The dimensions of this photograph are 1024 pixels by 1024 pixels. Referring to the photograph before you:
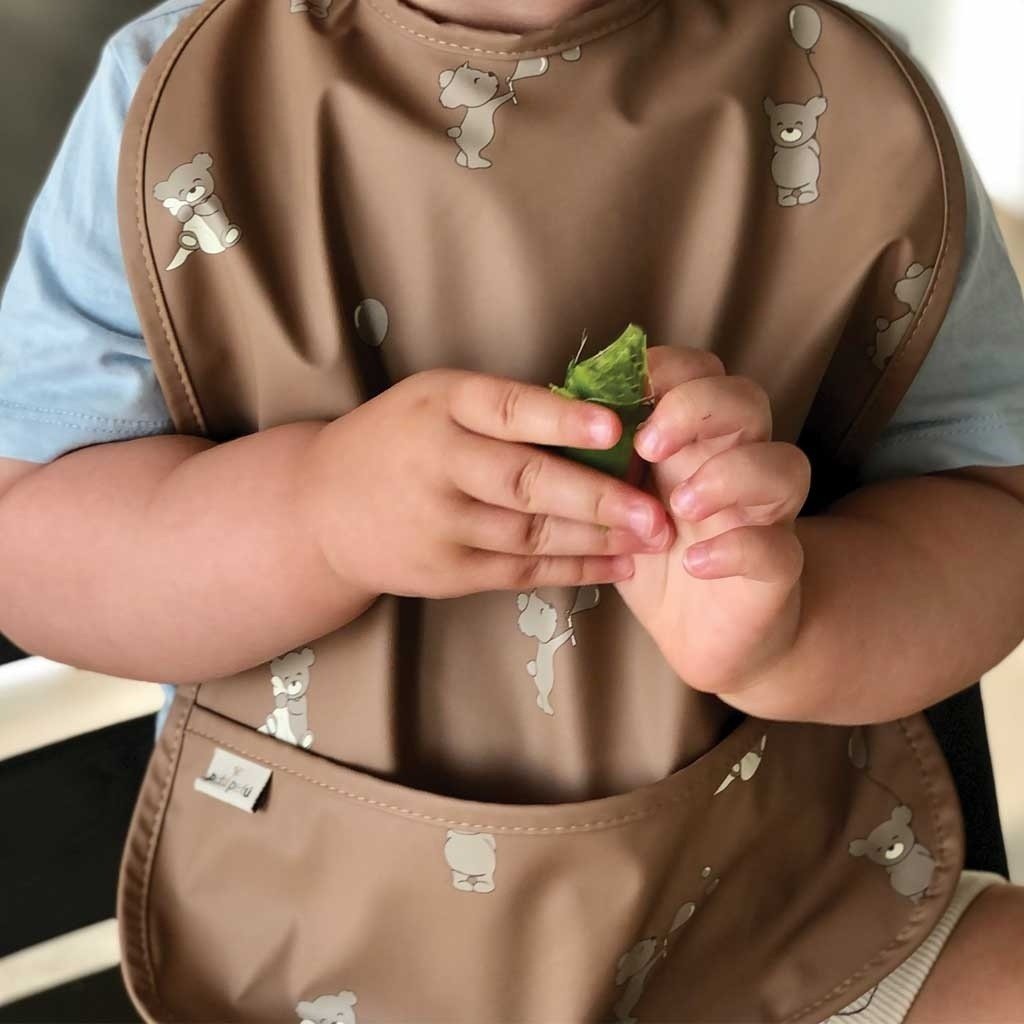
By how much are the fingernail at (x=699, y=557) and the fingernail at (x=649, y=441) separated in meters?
0.04

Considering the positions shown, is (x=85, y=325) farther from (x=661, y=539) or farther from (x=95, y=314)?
(x=661, y=539)

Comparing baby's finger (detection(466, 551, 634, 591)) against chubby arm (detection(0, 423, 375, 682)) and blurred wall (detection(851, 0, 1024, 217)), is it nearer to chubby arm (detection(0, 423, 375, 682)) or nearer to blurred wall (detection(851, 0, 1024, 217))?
chubby arm (detection(0, 423, 375, 682))

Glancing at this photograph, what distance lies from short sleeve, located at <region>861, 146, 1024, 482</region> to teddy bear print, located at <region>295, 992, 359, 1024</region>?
1.43 feet

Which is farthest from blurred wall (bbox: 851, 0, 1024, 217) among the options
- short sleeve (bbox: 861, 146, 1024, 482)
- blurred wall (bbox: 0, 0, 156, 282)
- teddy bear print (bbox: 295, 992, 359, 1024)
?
teddy bear print (bbox: 295, 992, 359, 1024)

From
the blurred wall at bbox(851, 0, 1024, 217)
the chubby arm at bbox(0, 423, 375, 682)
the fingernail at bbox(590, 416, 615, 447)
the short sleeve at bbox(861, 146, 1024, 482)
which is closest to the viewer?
the fingernail at bbox(590, 416, 615, 447)

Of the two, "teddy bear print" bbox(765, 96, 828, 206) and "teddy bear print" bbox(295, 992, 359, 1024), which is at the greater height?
"teddy bear print" bbox(765, 96, 828, 206)

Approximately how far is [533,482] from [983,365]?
359 mm

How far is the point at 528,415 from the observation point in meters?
0.39

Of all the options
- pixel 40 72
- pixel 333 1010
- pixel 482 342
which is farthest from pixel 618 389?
pixel 40 72

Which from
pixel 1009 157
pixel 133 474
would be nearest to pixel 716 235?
pixel 133 474

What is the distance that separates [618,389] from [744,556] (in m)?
0.08

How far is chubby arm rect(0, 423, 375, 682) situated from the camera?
526 millimetres

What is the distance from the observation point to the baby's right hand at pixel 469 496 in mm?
400

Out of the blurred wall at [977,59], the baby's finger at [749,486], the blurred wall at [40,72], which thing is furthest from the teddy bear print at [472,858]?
the blurred wall at [977,59]
